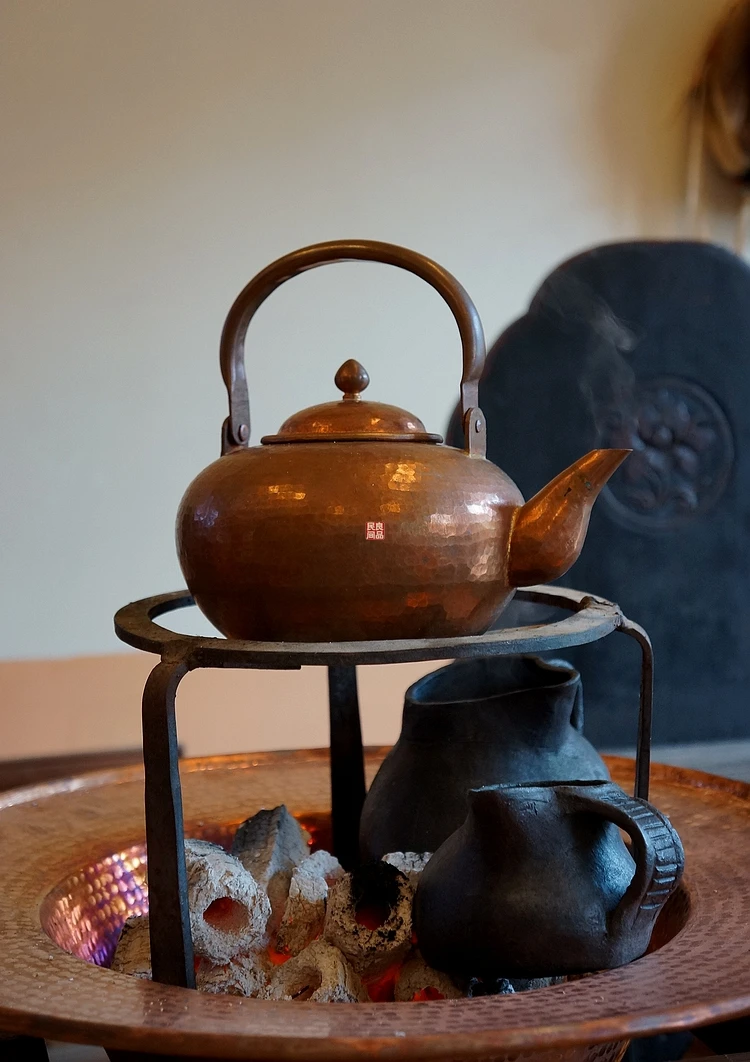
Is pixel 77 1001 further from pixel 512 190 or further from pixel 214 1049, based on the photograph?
pixel 512 190

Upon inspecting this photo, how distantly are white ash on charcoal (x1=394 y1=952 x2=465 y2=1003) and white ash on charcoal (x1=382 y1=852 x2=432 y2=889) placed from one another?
7 cm

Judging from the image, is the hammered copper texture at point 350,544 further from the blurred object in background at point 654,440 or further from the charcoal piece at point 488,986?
the blurred object in background at point 654,440

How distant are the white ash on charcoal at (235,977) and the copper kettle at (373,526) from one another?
305 millimetres

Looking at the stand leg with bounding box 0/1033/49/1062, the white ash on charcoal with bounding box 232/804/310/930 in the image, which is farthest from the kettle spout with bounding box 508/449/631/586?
the stand leg with bounding box 0/1033/49/1062

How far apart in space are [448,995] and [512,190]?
1.62 meters

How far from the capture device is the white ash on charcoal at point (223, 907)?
0.92 m

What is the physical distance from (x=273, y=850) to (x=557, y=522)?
46 centimetres

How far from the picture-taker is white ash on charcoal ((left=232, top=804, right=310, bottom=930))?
1021 mm

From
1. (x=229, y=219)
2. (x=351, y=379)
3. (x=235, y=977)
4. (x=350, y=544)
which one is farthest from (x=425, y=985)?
(x=229, y=219)

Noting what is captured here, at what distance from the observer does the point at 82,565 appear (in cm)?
190

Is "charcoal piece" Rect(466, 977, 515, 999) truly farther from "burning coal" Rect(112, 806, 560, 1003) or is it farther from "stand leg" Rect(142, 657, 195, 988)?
"stand leg" Rect(142, 657, 195, 988)

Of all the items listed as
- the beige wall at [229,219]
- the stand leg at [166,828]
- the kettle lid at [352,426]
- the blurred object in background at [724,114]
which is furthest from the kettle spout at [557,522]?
the blurred object in background at [724,114]

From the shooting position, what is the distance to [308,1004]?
719 mm

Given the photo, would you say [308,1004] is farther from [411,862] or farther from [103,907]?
[103,907]
